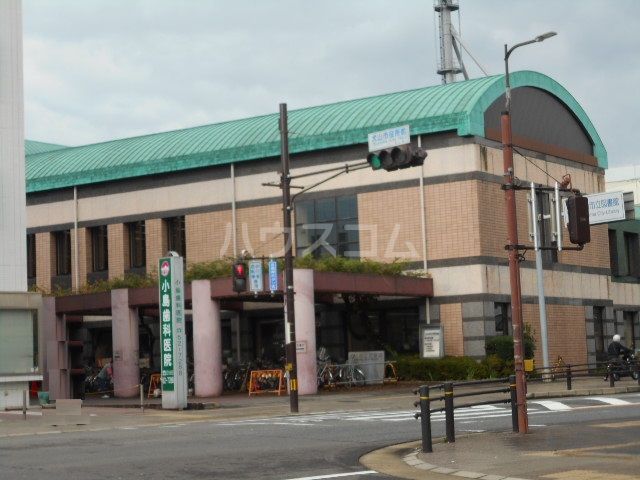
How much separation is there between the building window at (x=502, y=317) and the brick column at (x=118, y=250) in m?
17.6

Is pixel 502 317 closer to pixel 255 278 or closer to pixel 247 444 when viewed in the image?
pixel 255 278

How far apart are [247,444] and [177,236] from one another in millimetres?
32812

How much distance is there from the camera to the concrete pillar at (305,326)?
39.8 meters

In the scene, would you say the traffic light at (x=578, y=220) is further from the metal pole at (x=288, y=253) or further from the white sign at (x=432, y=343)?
the white sign at (x=432, y=343)

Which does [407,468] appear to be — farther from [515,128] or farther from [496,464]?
[515,128]

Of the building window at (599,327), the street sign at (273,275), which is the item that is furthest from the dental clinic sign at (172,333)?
the building window at (599,327)

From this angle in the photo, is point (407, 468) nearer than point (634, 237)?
Yes

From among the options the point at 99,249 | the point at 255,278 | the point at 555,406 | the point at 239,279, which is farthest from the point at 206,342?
the point at 99,249

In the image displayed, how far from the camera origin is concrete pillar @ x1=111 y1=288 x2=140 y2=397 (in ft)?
141

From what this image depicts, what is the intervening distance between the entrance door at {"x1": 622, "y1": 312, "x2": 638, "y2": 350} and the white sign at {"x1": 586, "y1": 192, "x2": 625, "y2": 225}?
971 centimetres

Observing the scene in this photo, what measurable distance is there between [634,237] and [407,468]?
4426 cm

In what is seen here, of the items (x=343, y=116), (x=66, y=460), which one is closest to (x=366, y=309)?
(x=343, y=116)

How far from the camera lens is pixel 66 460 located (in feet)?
58.2

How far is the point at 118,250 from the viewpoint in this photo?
175 feet
